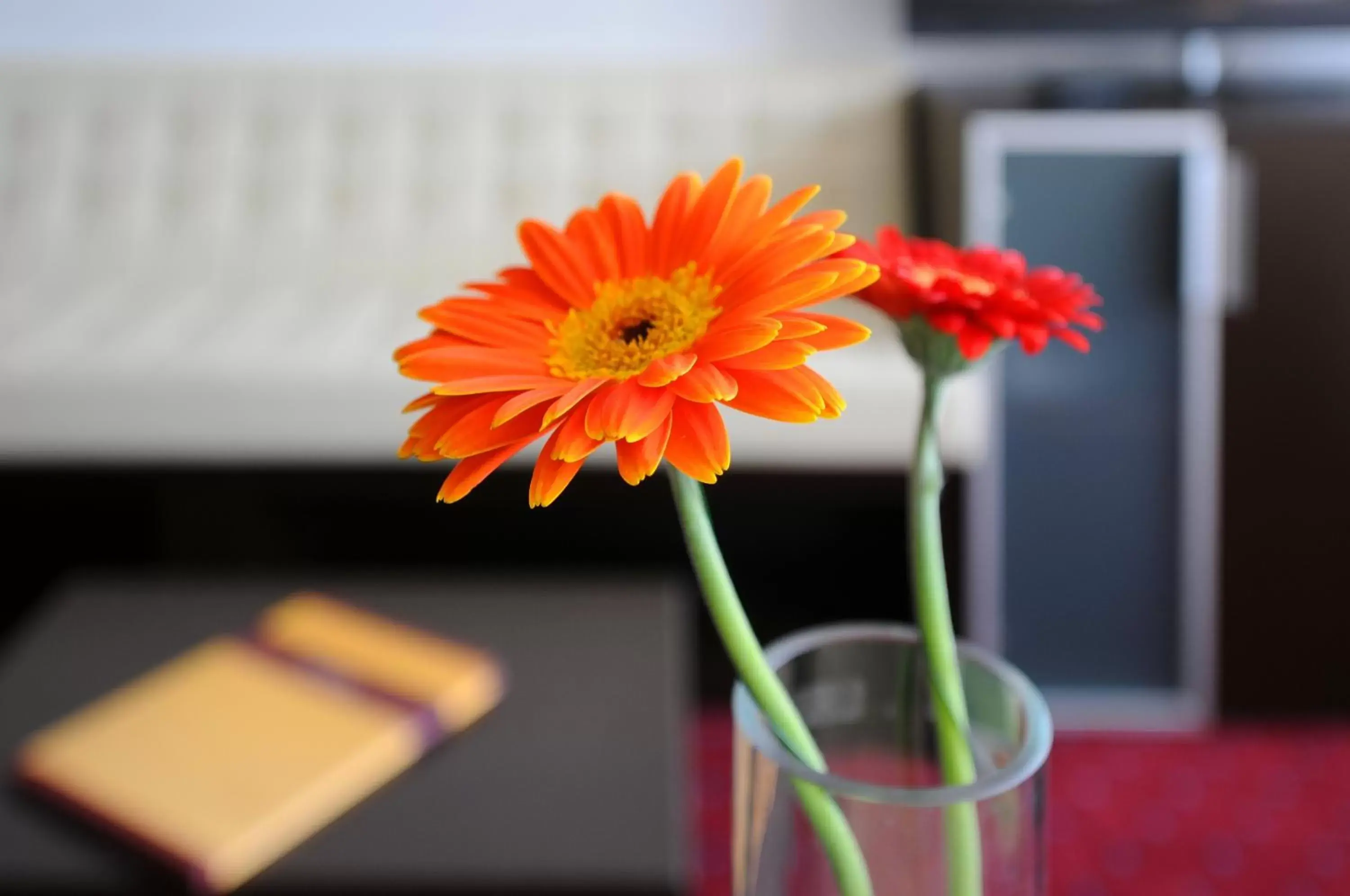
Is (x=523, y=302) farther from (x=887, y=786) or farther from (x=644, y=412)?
(x=887, y=786)

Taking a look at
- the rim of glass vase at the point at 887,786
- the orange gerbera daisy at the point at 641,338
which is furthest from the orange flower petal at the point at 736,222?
the rim of glass vase at the point at 887,786

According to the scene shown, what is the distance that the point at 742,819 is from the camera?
403 millimetres

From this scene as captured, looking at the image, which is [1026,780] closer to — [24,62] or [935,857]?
[935,857]

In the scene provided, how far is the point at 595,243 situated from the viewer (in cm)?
36

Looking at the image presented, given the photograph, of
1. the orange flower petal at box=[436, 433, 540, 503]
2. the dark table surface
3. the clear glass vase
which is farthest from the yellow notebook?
the orange flower petal at box=[436, 433, 540, 503]

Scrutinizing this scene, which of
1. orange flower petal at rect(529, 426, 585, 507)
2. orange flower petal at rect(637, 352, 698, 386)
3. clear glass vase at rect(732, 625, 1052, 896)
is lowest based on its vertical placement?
clear glass vase at rect(732, 625, 1052, 896)

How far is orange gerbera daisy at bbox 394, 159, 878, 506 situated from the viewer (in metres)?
0.29

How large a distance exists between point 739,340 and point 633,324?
0.06m

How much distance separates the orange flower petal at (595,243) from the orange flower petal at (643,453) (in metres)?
0.08

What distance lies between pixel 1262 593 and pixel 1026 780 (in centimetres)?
184

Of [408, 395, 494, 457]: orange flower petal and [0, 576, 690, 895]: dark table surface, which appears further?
[0, 576, 690, 895]: dark table surface

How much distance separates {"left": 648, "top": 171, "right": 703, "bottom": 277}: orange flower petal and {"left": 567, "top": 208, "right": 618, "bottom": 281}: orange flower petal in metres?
0.01

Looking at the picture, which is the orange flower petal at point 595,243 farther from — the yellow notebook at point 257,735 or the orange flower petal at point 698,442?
the yellow notebook at point 257,735

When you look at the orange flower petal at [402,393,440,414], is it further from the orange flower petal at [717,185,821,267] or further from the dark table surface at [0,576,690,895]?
the dark table surface at [0,576,690,895]
